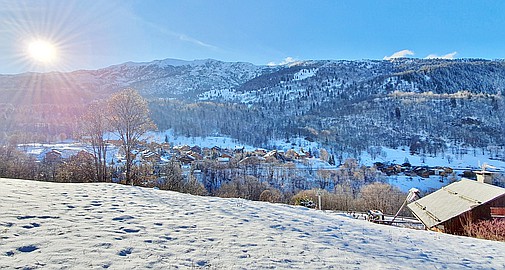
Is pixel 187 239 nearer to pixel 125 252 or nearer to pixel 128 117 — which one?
pixel 125 252

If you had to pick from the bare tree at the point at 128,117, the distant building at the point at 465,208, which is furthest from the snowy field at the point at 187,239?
the bare tree at the point at 128,117

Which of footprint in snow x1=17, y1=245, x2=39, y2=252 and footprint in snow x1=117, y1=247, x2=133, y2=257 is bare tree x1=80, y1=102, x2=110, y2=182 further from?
footprint in snow x1=117, y1=247, x2=133, y2=257

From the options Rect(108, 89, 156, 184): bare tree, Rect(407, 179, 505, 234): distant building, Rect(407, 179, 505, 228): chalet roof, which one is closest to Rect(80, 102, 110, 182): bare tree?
Rect(108, 89, 156, 184): bare tree

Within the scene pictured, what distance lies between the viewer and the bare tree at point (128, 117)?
22.8 meters

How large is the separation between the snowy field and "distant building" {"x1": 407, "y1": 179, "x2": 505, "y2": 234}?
8317 mm

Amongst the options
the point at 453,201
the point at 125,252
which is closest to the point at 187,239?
the point at 125,252

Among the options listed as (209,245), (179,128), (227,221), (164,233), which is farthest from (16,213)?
(179,128)

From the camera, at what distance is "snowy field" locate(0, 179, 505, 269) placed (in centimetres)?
494

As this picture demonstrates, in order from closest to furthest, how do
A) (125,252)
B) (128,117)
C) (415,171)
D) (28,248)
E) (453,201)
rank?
1. (28,248)
2. (125,252)
3. (453,201)
4. (128,117)
5. (415,171)

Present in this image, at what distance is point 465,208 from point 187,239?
53.7 ft

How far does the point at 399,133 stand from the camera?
151625 mm

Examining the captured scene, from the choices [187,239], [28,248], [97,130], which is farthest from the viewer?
[97,130]

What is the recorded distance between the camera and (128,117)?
2305cm

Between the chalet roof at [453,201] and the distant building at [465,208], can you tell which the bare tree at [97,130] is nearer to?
the chalet roof at [453,201]
